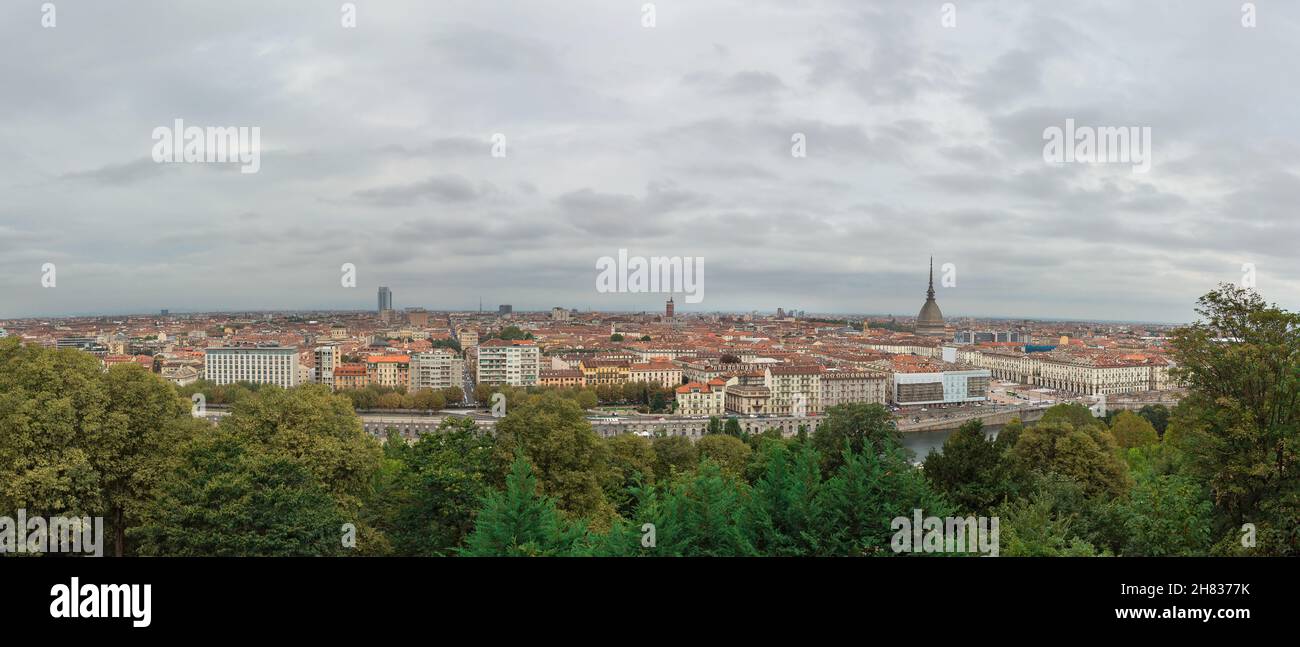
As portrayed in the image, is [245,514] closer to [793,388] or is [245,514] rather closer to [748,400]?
[748,400]

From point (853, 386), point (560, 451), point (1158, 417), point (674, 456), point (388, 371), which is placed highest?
point (560, 451)

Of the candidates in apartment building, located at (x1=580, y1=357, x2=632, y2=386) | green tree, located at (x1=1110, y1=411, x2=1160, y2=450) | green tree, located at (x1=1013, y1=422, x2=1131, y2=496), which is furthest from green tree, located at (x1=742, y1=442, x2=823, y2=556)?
apartment building, located at (x1=580, y1=357, x2=632, y2=386)

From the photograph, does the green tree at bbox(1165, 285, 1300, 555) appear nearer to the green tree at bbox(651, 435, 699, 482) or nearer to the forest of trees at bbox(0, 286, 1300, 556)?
the forest of trees at bbox(0, 286, 1300, 556)

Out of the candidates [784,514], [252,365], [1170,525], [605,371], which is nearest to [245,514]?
[784,514]

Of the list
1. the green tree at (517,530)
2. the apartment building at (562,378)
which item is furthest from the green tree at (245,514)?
the apartment building at (562,378)

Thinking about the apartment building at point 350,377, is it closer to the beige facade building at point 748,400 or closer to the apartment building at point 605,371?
the apartment building at point 605,371
